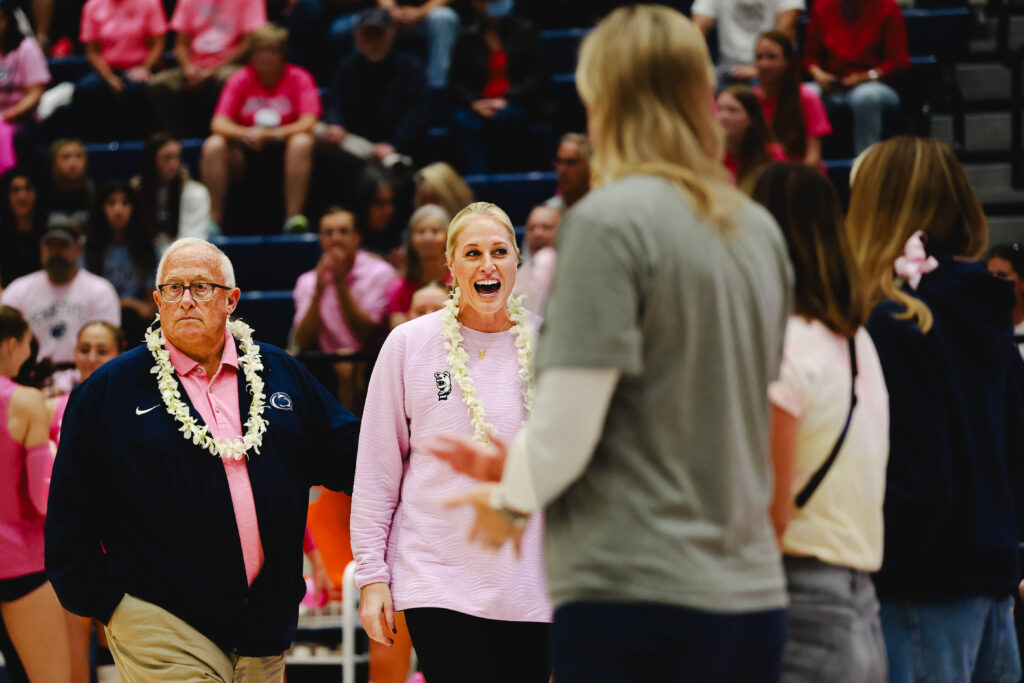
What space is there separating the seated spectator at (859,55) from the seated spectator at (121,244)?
14.5 feet

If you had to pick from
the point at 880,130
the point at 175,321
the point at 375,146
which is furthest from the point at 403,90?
the point at 175,321

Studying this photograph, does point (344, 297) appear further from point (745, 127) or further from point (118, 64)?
point (118, 64)

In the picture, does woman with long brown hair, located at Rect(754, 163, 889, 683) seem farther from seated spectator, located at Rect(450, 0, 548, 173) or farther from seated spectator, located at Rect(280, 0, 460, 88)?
seated spectator, located at Rect(280, 0, 460, 88)

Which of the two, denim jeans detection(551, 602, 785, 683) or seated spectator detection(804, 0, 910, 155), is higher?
seated spectator detection(804, 0, 910, 155)

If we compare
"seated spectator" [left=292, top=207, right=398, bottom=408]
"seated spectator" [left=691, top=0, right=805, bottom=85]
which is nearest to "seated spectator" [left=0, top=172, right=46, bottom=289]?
"seated spectator" [left=292, top=207, right=398, bottom=408]

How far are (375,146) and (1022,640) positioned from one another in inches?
221

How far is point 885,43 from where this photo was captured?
869cm

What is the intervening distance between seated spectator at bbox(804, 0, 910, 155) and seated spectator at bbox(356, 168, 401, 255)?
2.86 metres

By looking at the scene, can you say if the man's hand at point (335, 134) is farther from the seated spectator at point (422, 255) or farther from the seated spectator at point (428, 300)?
the seated spectator at point (428, 300)

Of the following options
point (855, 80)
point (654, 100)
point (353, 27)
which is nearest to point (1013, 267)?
point (855, 80)

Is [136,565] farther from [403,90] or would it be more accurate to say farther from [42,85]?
[42,85]

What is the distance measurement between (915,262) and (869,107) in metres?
5.83

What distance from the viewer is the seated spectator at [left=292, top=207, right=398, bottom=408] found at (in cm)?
745

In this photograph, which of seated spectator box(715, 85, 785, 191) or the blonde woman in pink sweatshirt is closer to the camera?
the blonde woman in pink sweatshirt
